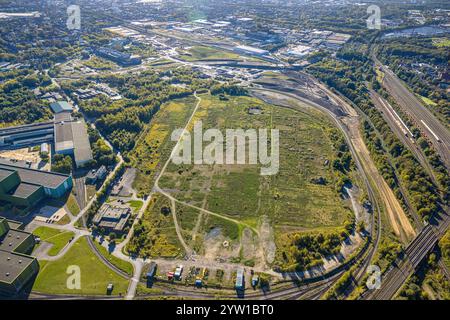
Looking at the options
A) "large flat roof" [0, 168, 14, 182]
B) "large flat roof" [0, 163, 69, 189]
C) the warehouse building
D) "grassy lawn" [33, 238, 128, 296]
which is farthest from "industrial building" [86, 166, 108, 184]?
"grassy lawn" [33, 238, 128, 296]

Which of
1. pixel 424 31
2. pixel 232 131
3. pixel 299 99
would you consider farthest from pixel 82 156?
pixel 424 31

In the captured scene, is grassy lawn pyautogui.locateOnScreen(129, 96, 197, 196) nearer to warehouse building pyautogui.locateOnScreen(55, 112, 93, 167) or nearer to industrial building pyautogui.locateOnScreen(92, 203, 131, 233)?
industrial building pyautogui.locateOnScreen(92, 203, 131, 233)

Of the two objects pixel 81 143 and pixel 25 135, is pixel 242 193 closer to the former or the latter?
pixel 81 143

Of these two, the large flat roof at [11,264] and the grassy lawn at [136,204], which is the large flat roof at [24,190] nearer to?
the large flat roof at [11,264]

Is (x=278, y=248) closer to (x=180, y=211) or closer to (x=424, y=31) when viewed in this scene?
(x=180, y=211)

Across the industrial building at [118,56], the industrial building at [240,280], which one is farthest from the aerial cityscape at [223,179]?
the industrial building at [118,56]
